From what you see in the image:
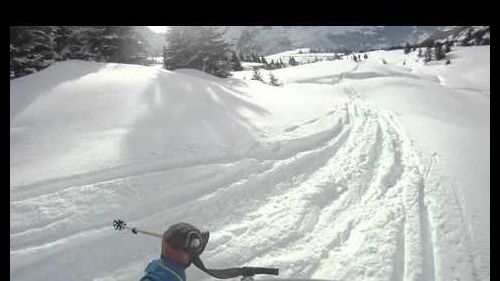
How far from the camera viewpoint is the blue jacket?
362 centimetres

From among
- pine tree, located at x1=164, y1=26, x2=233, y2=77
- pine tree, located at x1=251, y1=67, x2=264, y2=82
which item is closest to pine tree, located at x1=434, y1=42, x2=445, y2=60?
pine tree, located at x1=251, y1=67, x2=264, y2=82

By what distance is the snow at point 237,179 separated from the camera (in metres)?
4.68

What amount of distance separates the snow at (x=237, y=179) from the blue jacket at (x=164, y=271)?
0.65 metres

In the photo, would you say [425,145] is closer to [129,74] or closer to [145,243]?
[145,243]

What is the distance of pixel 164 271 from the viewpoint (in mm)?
3678

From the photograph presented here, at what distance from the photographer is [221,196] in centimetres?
588

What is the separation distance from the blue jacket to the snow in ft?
2.14

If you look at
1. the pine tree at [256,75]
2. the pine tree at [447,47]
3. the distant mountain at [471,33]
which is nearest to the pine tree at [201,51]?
the pine tree at [256,75]

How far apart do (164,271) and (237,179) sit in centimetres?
277

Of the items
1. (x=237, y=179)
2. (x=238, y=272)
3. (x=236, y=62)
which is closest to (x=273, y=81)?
(x=236, y=62)

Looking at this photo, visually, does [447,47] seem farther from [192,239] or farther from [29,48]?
[192,239]

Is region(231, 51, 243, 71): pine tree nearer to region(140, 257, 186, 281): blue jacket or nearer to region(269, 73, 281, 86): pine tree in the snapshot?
region(269, 73, 281, 86): pine tree
